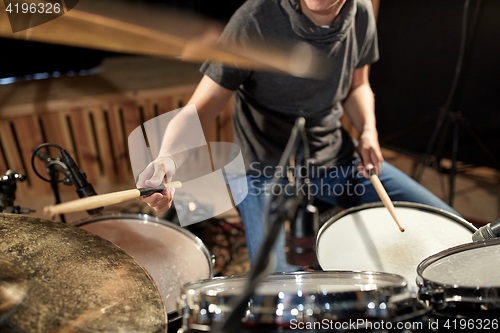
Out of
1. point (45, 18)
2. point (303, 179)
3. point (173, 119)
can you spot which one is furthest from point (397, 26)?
point (45, 18)

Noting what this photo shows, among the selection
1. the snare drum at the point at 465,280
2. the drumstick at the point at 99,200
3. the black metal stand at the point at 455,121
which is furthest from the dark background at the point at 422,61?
the drumstick at the point at 99,200

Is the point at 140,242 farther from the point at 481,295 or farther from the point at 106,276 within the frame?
the point at 481,295

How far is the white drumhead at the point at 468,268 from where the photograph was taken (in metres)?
0.50

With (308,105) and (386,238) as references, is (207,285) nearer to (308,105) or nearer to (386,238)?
(386,238)

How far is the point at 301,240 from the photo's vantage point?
4.63 ft

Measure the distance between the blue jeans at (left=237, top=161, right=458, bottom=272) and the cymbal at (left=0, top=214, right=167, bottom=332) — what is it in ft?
1.41

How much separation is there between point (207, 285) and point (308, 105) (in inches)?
27.1

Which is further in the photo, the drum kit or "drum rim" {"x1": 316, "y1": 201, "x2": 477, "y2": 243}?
"drum rim" {"x1": 316, "y1": 201, "x2": 477, "y2": 243}

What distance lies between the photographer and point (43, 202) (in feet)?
5.75

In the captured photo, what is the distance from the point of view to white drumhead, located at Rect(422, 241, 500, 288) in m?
0.50

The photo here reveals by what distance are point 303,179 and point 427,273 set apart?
456 mm

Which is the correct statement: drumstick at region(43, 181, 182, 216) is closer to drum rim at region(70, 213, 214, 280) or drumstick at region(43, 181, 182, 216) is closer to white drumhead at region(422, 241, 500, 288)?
drum rim at region(70, 213, 214, 280)

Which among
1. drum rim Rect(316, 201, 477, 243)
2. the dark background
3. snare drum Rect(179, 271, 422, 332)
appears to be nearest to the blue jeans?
drum rim Rect(316, 201, 477, 243)

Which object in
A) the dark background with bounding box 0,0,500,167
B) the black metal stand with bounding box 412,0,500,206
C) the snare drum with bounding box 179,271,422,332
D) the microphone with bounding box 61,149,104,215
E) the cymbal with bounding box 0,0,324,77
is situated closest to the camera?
the snare drum with bounding box 179,271,422,332
